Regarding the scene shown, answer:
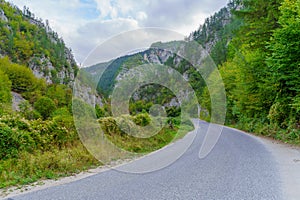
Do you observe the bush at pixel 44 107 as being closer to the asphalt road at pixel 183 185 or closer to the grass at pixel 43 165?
the grass at pixel 43 165

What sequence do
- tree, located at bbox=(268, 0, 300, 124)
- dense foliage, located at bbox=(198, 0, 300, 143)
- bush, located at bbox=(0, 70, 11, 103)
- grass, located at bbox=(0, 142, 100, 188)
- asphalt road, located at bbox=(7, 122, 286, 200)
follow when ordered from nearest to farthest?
asphalt road, located at bbox=(7, 122, 286, 200)
grass, located at bbox=(0, 142, 100, 188)
tree, located at bbox=(268, 0, 300, 124)
dense foliage, located at bbox=(198, 0, 300, 143)
bush, located at bbox=(0, 70, 11, 103)

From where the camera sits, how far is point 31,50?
97.7 metres

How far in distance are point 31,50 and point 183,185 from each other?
105859mm

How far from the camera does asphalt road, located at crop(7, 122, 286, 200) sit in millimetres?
4433

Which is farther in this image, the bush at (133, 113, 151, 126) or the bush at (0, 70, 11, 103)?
the bush at (0, 70, 11, 103)

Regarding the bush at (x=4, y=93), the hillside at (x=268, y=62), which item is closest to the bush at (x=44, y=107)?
the bush at (x=4, y=93)

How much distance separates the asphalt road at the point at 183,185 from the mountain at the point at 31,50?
309ft

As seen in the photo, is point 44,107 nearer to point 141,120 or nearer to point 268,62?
point 141,120

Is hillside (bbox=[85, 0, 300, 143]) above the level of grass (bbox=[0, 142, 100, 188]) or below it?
above

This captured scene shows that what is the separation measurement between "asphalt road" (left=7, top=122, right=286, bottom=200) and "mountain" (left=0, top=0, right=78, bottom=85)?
309 ft

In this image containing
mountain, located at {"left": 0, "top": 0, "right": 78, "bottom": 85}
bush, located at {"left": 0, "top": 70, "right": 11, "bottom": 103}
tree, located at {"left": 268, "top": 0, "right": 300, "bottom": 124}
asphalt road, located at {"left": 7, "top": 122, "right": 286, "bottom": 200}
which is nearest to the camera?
asphalt road, located at {"left": 7, "top": 122, "right": 286, "bottom": 200}

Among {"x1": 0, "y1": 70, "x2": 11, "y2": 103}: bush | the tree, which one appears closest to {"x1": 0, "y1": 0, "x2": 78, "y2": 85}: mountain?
{"x1": 0, "y1": 70, "x2": 11, "y2": 103}: bush

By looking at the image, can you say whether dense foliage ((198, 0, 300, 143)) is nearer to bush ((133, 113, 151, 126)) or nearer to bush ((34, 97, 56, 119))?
bush ((133, 113, 151, 126))

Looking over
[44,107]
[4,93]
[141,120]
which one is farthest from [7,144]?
[4,93]
